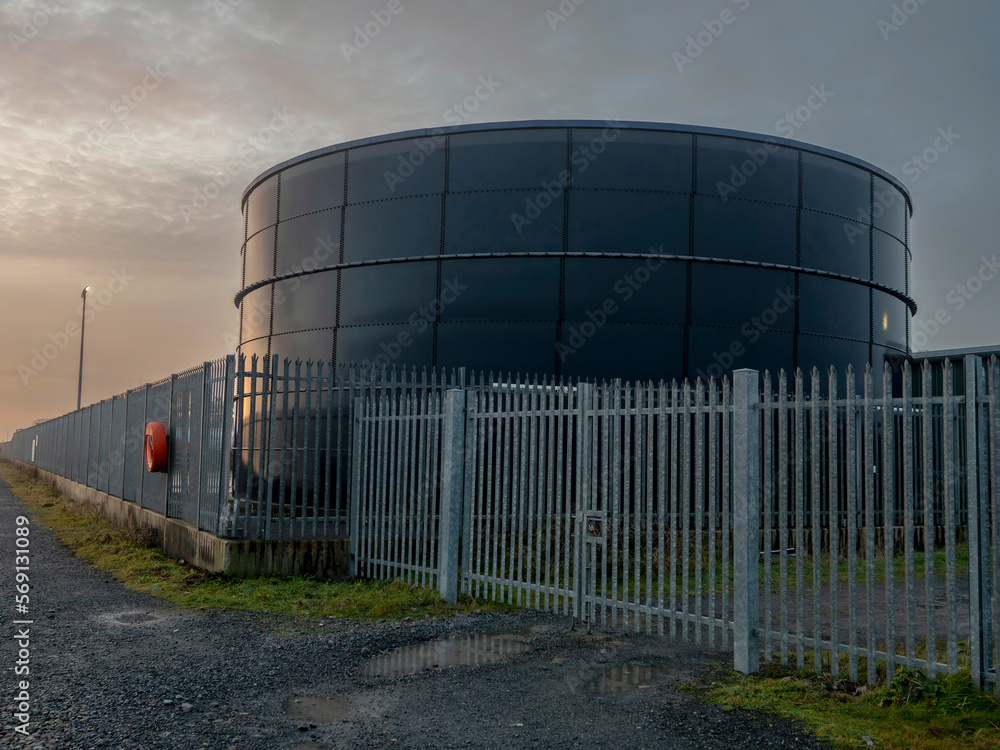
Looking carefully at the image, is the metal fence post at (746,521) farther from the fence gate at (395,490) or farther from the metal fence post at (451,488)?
the fence gate at (395,490)

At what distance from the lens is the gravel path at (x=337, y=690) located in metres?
4.89

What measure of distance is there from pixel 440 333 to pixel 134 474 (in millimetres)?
6840

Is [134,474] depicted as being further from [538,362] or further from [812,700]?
[812,700]

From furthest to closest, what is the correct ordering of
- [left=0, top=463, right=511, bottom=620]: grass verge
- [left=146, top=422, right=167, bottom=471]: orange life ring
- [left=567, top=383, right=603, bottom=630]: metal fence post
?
[left=146, top=422, right=167, bottom=471]: orange life ring
[left=0, top=463, right=511, bottom=620]: grass verge
[left=567, top=383, right=603, bottom=630]: metal fence post

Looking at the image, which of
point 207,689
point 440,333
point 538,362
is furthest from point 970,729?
point 440,333

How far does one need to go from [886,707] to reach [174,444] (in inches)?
439

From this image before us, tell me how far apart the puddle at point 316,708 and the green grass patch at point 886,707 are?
2.56m

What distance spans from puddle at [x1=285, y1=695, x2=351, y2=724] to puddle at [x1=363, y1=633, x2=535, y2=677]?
69cm

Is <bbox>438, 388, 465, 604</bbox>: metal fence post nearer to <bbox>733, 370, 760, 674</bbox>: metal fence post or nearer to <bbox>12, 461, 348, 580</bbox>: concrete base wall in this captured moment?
<bbox>12, 461, 348, 580</bbox>: concrete base wall

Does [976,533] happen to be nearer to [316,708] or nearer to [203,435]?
[316,708]

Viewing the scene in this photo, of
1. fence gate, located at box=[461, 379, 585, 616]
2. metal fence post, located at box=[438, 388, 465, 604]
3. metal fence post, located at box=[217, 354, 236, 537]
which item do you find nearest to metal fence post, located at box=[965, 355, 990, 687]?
fence gate, located at box=[461, 379, 585, 616]

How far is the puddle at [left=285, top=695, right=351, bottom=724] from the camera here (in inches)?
207

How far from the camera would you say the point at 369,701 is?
220 inches

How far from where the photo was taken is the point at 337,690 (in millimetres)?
5859
